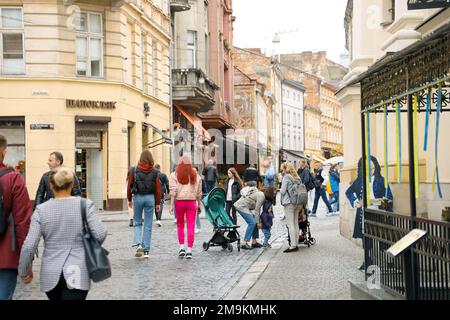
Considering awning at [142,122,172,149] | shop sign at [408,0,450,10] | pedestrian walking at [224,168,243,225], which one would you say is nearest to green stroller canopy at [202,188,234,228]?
pedestrian walking at [224,168,243,225]

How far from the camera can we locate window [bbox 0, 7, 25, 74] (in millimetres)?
27938

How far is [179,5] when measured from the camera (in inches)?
1551

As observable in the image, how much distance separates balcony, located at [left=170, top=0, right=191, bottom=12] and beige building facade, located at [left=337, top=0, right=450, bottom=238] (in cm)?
2211

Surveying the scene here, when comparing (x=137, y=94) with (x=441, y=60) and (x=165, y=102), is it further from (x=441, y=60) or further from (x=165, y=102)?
(x=441, y=60)

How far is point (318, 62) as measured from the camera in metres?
113

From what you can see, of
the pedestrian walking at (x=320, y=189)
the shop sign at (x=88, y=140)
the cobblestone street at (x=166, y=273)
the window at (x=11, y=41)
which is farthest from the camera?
the shop sign at (x=88, y=140)

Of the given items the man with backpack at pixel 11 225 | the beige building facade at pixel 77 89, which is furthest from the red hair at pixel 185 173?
the beige building facade at pixel 77 89

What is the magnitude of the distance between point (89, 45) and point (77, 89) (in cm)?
185

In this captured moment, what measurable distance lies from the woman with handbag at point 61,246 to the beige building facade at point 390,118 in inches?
210

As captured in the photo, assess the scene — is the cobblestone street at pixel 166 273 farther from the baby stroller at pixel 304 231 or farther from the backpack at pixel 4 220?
the backpack at pixel 4 220

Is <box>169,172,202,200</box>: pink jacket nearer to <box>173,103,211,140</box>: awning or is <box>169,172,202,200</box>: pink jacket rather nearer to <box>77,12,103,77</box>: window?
<box>77,12,103,77</box>: window

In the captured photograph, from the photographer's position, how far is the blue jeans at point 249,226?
1582 cm
